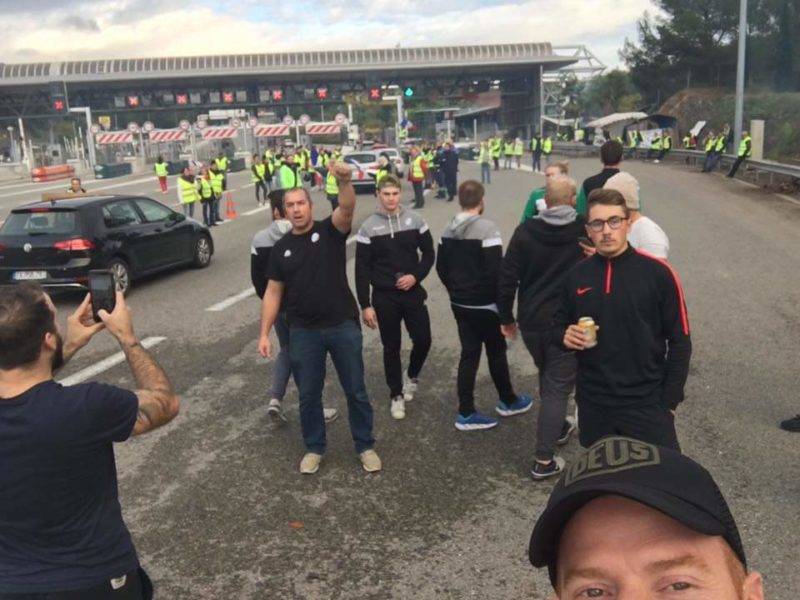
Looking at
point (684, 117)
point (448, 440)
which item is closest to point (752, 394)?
point (448, 440)

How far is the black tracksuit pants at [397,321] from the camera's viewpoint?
5465 millimetres

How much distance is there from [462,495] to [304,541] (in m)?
1.05

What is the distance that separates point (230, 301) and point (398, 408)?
498 centimetres

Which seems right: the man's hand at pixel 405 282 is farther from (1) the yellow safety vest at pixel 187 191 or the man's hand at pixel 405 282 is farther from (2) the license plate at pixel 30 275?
(1) the yellow safety vest at pixel 187 191

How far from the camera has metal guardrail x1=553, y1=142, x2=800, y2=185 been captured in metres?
18.7

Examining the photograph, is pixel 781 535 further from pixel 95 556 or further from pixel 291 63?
pixel 291 63

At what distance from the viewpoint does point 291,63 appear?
197ft

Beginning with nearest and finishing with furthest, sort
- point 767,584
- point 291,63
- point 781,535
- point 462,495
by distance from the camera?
point 767,584
point 781,535
point 462,495
point 291,63

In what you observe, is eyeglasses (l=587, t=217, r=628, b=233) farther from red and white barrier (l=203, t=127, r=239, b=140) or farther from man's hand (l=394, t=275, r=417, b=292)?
red and white barrier (l=203, t=127, r=239, b=140)

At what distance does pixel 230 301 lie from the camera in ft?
32.7

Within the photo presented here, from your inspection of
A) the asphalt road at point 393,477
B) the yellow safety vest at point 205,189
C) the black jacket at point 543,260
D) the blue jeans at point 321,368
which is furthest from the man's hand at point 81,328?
the yellow safety vest at point 205,189

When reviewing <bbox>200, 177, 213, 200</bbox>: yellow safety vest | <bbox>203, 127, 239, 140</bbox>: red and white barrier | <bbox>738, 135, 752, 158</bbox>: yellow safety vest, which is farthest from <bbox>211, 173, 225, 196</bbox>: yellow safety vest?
<bbox>203, 127, 239, 140</bbox>: red and white barrier

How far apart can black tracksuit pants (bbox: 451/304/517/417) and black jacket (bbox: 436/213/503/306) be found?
11cm

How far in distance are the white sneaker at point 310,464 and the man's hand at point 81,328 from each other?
2440 mm
